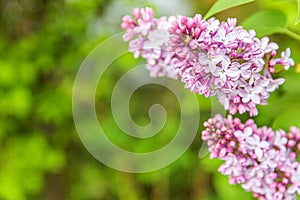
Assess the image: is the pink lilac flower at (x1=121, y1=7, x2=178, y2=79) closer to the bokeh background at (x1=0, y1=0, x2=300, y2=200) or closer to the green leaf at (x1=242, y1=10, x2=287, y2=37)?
the green leaf at (x1=242, y1=10, x2=287, y2=37)

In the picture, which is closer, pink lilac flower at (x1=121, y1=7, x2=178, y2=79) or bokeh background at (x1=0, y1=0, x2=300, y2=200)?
pink lilac flower at (x1=121, y1=7, x2=178, y2=79)

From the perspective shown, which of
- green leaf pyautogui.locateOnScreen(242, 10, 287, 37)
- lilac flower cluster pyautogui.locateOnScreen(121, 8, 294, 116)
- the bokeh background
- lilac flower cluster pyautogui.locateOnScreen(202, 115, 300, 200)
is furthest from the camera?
the bokeh background

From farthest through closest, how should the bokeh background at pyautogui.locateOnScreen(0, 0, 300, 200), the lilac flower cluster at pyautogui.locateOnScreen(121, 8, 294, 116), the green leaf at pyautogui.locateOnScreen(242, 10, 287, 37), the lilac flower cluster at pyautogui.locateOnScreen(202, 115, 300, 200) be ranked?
the bokeh background at pyautogui.locateOnScreen(0, 0, 300, 200) → the green leaf at pyautogui.locateOnScreen(242, 10, 287, 37) → the lilac flower cluster at pyautogui.locateOnScreen(202, 115, 300, 200) → the lilac flower cluster at pyautogui.locateOnScreen(121, 8, 294, 116)

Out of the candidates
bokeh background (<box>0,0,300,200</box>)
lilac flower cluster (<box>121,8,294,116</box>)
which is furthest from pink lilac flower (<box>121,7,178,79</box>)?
bokeh background (<box>0,0,300,200</box>)

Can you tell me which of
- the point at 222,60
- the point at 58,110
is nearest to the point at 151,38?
the point at 222,60

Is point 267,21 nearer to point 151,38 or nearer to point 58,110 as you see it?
point 151,38

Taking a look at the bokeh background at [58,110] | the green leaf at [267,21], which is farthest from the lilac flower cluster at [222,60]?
the bokeh background at [58,110]
